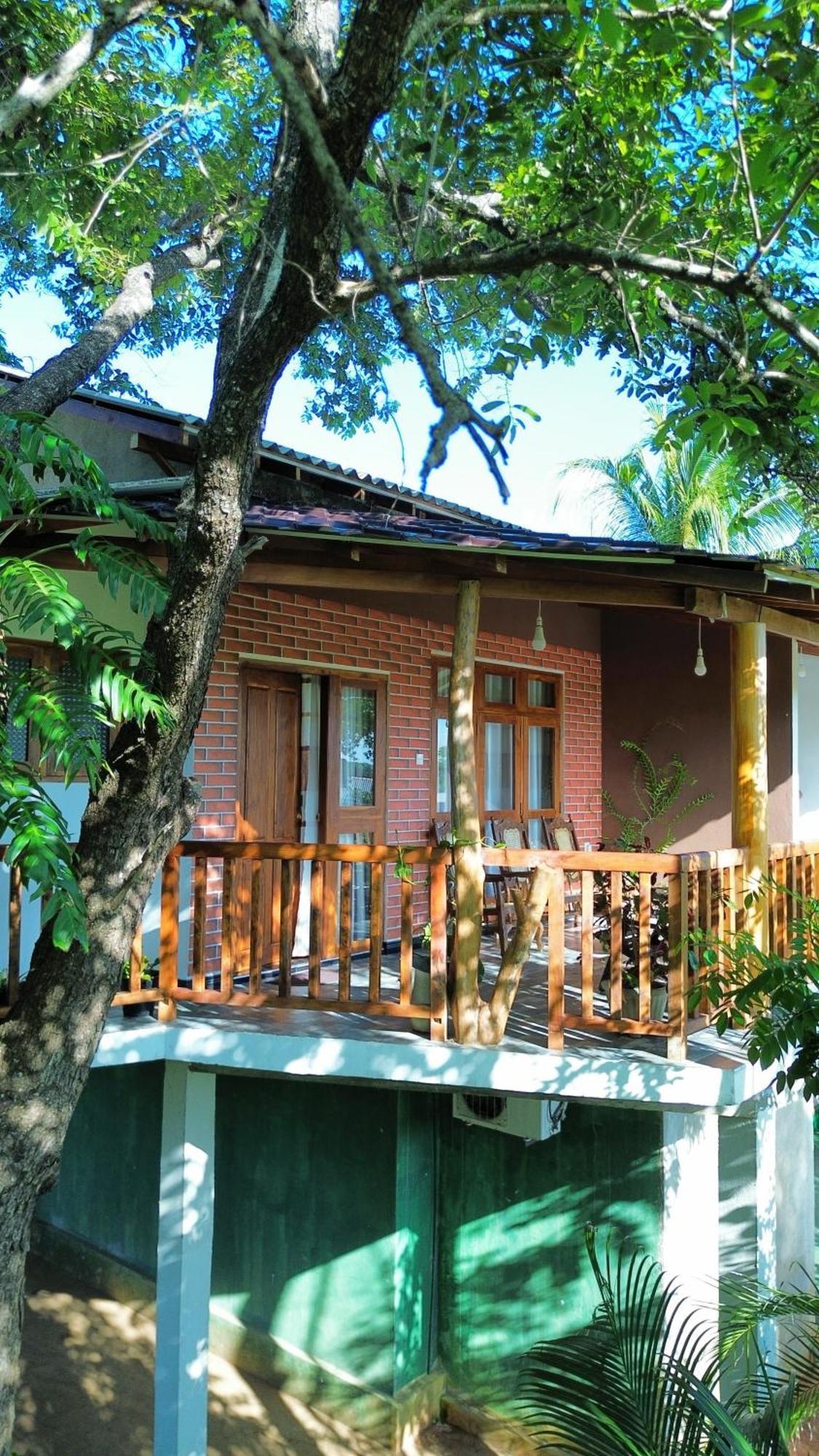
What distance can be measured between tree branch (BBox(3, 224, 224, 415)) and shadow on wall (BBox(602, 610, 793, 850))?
212 inches

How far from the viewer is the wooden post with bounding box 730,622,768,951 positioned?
613cm

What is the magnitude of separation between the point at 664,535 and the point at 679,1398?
17363 millimetres

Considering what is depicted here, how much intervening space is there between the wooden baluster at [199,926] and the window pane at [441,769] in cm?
381

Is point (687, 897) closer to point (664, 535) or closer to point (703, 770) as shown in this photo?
point (703, 770)

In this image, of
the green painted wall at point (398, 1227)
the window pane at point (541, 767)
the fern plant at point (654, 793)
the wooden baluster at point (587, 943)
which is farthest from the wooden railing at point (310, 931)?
the fern plant at point (654, 793)

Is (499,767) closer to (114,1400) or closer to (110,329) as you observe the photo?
(110,329)

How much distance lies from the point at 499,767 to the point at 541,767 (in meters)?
0.76

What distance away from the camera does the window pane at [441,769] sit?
31.5ft

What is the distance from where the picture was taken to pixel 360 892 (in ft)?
29.1

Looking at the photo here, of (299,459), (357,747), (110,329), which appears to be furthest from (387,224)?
(357,747)

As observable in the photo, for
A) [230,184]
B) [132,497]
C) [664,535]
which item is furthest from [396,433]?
[664,535]

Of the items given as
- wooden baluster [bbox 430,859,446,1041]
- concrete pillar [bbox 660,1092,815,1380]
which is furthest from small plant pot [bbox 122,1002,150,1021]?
concrete pillar [bbox 660,1092,815,1380]

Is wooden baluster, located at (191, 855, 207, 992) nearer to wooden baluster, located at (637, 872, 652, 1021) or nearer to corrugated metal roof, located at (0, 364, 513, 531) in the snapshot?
wooden baluster, located at (637, 872, 652, 1021)

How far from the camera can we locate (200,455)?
389 centimetres
